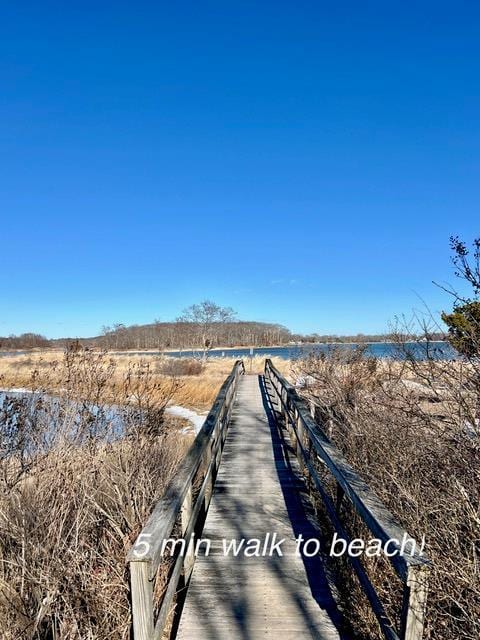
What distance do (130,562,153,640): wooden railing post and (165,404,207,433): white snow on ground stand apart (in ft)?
33.3

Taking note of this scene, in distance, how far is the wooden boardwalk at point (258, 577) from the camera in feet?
8.14

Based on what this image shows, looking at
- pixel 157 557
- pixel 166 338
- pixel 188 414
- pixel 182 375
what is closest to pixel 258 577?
pixel 157 557

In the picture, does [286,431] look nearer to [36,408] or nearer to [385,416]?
[385,416]

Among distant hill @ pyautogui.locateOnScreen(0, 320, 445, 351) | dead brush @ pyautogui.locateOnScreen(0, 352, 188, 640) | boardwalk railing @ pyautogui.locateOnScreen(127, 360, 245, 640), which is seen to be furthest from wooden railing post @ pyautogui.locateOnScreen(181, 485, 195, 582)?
distant hill @ pyautogui.locateOnScreen(0, 320, 445, 351)

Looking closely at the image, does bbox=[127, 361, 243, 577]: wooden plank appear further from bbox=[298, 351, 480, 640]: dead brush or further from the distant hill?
the distant hill

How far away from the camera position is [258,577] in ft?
9.84

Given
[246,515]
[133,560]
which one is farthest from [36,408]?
[133,560]

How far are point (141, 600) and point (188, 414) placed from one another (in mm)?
13218

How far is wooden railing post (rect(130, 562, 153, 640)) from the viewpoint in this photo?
1.75 metres

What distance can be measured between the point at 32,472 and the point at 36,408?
1.47 meters

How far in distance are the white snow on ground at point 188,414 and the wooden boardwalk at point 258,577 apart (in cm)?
743

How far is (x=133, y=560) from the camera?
5.68ft

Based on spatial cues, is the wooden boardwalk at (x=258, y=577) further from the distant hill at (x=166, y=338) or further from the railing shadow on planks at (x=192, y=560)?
the distant hill at (x=166, y=338)

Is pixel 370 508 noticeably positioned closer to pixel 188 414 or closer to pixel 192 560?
pixel 192 560
